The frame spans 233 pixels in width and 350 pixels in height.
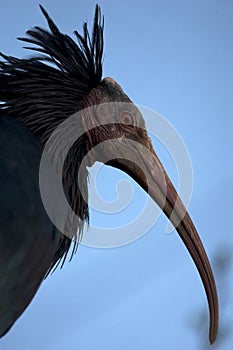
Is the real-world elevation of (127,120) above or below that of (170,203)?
above

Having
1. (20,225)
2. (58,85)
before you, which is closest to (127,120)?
(58,85)

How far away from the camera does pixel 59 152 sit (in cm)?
675

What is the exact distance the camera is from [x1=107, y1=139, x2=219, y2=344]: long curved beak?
6.84 meters

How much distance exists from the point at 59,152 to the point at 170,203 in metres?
0.89

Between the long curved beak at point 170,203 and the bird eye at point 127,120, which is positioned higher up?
the bird eye at point 127,120

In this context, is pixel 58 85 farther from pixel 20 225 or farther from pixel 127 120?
pixel 20 225

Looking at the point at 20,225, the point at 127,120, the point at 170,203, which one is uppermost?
the point at 127,120

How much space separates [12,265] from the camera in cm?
616

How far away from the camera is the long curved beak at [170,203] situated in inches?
269

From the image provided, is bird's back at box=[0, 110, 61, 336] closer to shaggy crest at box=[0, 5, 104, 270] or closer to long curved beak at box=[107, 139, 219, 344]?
shaggy crest at box=[0, 5, 104, 270]

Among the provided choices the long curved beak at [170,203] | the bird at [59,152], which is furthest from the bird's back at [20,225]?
the long curved beak at [170,203]

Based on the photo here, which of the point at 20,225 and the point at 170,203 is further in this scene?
the point at 170,203

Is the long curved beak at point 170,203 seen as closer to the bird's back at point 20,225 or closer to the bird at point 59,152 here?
the bird at point 59,152

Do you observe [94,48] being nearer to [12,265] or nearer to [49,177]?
[49,177]
